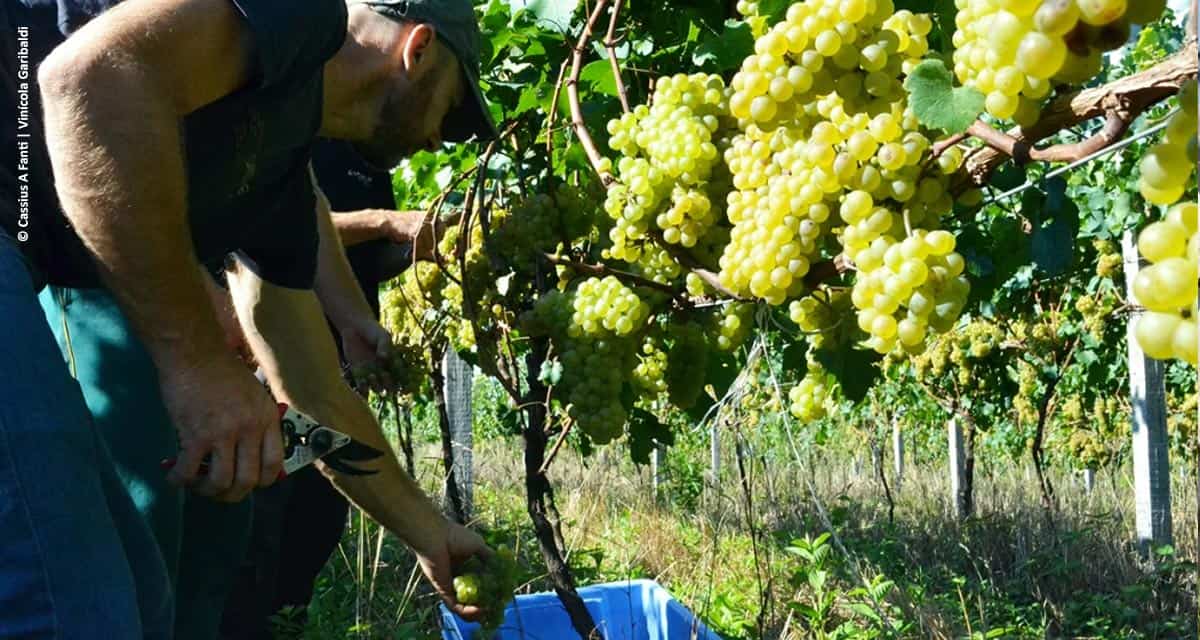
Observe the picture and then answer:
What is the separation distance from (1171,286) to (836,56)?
0.78 metres

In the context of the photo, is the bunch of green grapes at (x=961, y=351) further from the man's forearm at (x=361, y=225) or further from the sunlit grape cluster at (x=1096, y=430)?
the man's forearm at (x=361, y=225)

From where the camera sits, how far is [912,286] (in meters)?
1.11

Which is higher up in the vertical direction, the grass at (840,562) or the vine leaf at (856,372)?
the vine leaf at (856,372)

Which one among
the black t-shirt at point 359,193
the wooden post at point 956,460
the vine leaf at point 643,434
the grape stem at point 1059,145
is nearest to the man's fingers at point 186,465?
the grape stem at point 1059,145

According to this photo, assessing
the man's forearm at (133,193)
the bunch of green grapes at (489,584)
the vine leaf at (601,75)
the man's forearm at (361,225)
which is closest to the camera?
the man's forearm at (133,193)

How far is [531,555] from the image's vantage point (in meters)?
4.50

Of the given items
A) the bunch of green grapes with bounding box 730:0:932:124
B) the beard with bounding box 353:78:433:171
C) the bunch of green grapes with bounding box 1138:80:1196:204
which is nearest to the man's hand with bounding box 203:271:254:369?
the beard with bounding box 353:78:433:171

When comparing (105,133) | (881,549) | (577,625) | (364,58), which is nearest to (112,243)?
(105,133)

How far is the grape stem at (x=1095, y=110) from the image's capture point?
847 mm

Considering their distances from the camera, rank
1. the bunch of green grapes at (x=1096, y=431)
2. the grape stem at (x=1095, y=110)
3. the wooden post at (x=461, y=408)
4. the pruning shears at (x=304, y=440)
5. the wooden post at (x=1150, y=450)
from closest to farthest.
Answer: the grape stem at (x=1095, y=110) < the pruning shears at (x=304, y=440) < the wooden post at (x=1150, y=450) < the wooden post at (x=461, y=408) < the bunch of green grapes at (x=1096, y=431)

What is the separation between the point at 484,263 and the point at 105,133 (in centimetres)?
125

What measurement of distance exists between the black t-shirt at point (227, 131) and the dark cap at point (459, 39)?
27 cm

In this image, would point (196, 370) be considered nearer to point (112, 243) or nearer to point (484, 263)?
point (112, 243)

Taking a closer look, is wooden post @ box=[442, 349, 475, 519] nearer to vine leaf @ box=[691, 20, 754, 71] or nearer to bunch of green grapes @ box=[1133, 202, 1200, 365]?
vine leaf @ box=[691, 20, 754, 71]
